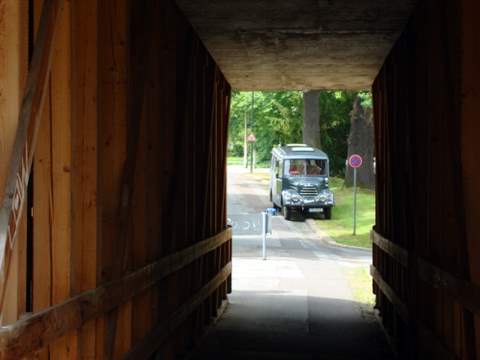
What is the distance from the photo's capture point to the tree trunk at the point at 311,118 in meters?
37.2

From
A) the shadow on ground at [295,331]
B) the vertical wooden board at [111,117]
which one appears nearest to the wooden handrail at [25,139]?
the vertical wooden board at [111,117]

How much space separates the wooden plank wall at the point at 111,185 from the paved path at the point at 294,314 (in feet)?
3.05

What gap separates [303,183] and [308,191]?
1.40 feet

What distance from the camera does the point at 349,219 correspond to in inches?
1196

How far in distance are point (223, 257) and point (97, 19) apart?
7121 mm

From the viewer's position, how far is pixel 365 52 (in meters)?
9.50

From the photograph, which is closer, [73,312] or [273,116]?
[73,312]

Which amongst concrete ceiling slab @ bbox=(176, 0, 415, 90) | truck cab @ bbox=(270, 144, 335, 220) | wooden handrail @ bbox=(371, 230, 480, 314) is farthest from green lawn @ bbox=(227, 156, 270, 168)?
wooden handrail @ bbox=(371, 230, 480, 314)

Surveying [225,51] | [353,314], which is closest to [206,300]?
[353,314]

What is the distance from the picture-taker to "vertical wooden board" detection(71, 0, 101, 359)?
168 inches

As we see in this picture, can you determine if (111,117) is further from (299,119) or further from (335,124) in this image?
(299,119)

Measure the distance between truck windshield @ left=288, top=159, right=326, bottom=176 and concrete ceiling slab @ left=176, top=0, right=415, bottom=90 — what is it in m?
19.1

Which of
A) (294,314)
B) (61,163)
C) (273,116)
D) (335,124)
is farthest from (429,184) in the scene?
(273,116)

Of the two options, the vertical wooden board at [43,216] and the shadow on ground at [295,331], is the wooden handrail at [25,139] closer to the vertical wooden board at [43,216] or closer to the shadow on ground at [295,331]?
the vertical wooden board at [43,216]
